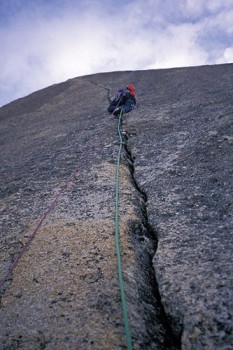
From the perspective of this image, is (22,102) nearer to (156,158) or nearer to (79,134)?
(79,134)

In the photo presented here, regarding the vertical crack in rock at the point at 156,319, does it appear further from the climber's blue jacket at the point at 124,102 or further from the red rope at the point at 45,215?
the climber's blue jacket at the point at 124,102

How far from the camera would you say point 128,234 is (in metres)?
2.72

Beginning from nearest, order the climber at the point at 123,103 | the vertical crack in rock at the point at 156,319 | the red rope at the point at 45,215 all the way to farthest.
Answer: the vertical crack in rock at the point at 156,319 → the red rope at the point at 45,215 → the climber at the point at 123,103

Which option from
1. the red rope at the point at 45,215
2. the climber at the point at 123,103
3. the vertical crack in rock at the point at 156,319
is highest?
the climber at the point at 123,103

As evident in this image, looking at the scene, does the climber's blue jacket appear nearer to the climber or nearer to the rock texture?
the climber

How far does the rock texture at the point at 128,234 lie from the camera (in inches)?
75.9

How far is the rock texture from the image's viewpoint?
193 cm

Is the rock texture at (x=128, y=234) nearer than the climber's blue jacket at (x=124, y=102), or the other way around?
the rock texture at (x=128, y=234)

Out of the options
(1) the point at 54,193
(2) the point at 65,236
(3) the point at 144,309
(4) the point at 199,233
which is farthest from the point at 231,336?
(1) the point at 54,193

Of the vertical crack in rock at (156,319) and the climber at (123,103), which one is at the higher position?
the climber at (123,103)

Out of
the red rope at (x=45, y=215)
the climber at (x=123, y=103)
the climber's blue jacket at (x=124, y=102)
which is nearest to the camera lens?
the red rope at (x=45, y=215)

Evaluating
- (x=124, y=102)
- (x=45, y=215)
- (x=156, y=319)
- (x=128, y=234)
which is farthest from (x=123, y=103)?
(x=156, y=319)

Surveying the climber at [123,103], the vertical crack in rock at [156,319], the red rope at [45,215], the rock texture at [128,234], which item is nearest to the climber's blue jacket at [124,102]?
the climber at [123,103]

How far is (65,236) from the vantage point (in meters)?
2.84
